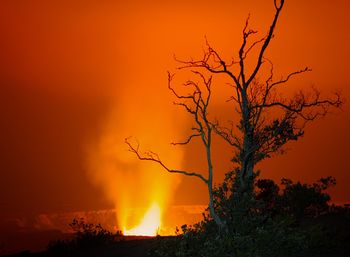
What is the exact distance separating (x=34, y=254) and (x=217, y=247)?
1462cm

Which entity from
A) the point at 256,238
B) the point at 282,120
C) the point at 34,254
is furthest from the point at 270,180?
the point at 34,254

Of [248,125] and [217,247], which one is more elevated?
[248,125]

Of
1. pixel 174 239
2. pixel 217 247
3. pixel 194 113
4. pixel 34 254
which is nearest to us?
pixel 217 247

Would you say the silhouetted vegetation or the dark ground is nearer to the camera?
the silhouetted vegetation

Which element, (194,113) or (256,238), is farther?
(194,113)

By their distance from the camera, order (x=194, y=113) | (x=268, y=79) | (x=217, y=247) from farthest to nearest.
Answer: (x=268, y=79), (x=194, y=113), (x=217, y=247)

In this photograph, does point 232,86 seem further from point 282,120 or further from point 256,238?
point 256,238

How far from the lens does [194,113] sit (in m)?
30.4

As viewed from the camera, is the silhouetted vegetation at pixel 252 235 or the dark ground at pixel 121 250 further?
the dark ground at pixel 121 250

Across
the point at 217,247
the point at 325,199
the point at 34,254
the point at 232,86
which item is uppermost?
the point at 232,86

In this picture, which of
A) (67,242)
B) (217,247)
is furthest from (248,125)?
(67,242)

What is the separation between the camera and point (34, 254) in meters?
34.8

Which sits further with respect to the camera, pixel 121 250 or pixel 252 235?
pixel 121 250

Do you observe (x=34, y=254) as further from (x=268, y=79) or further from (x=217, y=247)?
(x=268, y=79)
